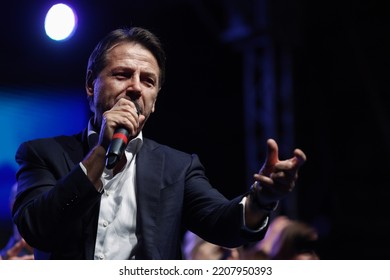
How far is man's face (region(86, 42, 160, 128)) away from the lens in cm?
147

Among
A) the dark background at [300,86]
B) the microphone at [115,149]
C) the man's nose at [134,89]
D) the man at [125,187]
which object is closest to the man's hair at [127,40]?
the man at [125,187]

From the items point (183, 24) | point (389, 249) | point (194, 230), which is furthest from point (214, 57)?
point (194, 230)

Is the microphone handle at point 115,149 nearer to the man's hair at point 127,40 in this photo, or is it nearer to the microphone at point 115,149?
the microphone at point 115,149

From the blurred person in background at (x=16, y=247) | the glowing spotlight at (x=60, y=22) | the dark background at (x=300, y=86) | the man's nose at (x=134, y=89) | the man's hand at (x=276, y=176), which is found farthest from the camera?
the dark background at (x=300, y=86)

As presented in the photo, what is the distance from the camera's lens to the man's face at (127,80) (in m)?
1.47

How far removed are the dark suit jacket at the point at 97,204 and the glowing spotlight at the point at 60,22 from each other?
70cm

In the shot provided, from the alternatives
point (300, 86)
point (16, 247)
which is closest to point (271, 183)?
point (16, 247)

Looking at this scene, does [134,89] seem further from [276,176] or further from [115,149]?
[276,176]

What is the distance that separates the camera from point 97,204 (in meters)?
1.40

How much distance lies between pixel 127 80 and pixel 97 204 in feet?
1.11

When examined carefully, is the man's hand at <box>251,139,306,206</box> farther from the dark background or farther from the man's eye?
the dark background

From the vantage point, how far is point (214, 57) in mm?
3748

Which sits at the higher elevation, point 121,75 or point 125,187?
point 121,75

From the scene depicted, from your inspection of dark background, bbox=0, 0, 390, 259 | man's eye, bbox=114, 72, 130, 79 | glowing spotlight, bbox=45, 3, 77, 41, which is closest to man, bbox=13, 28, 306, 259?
man's eye, bbox=114, 72, 130, 79
